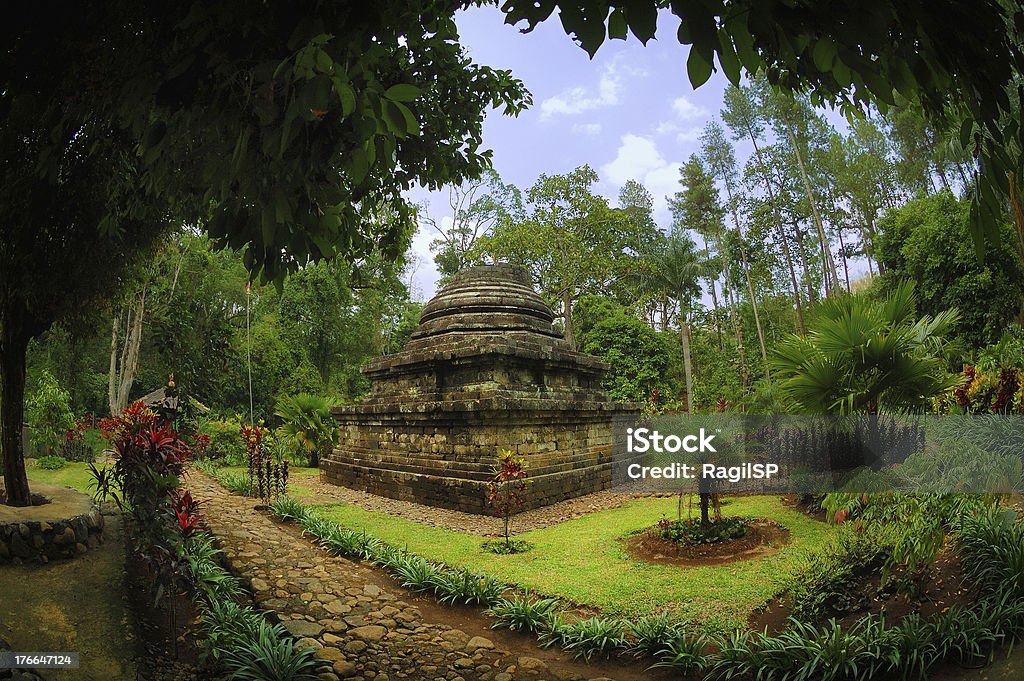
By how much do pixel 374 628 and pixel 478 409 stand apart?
419 centimetres

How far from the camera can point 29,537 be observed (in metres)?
4.66

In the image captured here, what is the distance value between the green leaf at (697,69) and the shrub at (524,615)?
12.1 feet

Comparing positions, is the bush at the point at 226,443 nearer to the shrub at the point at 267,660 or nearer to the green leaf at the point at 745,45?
the shrub at the point at 267,660

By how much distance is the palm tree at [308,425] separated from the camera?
13156 millimetres

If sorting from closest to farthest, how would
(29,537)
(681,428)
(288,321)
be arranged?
(29,537), (681,428), (288,321)

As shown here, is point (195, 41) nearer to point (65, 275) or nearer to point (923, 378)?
point (65, 275)

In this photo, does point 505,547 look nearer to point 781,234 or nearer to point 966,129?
point 966,129

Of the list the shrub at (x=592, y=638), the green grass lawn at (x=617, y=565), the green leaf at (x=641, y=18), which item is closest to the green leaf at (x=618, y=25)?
the green leaf at (x=641, y=18)

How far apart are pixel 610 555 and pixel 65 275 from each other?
6.11m

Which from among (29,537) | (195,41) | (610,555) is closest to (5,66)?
(195,41)

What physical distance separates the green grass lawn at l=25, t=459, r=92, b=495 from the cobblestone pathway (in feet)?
19.0

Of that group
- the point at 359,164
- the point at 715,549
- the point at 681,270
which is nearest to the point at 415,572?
the point at 715,549

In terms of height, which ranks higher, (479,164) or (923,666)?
(479,164)

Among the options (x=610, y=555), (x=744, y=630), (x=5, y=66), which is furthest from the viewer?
(x=610, y=555)
